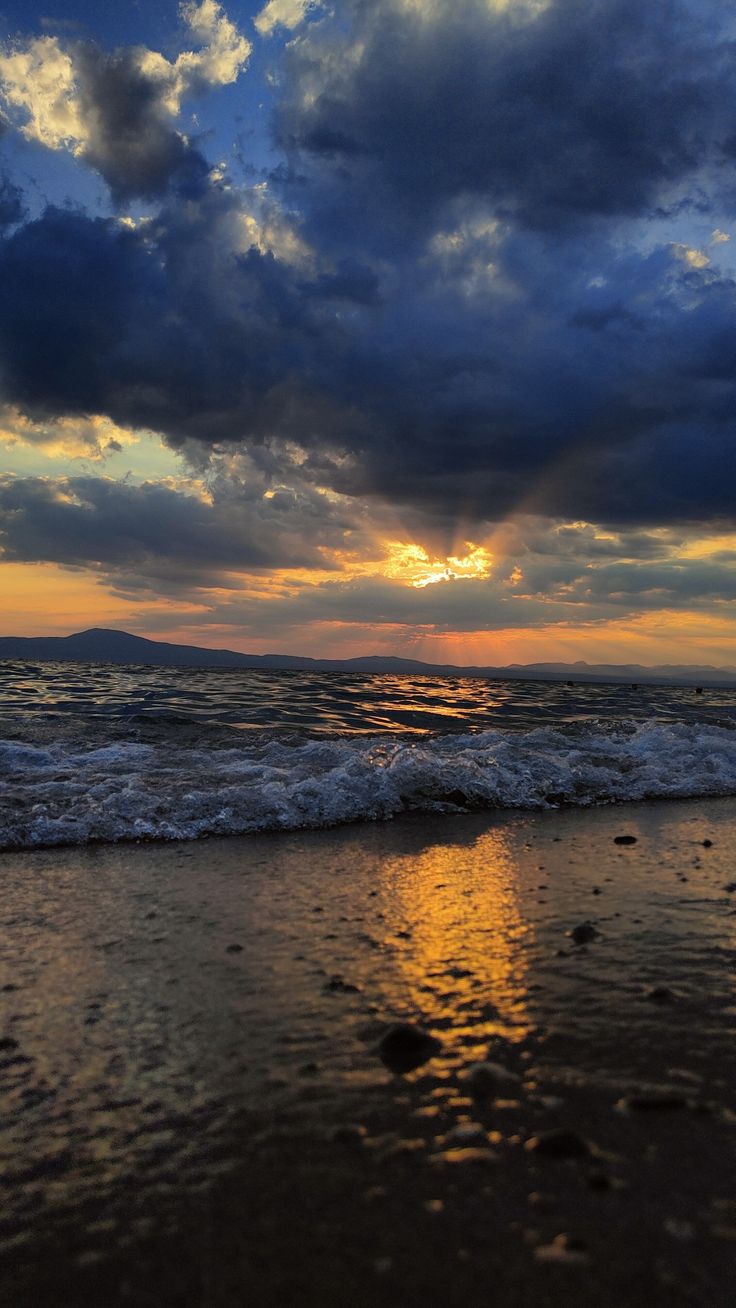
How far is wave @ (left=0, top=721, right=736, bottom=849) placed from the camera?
8203 mm

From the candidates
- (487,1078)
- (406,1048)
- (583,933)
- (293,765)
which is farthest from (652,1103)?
(293,765)

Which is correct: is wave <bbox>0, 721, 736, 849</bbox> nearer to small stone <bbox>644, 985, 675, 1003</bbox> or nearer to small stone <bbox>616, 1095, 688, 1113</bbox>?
small stone <bbox>644, 985, 675, 1003</bbox>

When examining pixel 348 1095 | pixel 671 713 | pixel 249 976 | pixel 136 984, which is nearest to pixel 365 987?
pixel 249 976

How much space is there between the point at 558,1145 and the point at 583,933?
7.56 ft

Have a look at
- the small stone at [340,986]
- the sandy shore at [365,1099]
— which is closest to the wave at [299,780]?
the sandy shore at [365,1099]

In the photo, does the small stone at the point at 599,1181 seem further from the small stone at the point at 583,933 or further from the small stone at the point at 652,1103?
the small stone at the point at 583,933

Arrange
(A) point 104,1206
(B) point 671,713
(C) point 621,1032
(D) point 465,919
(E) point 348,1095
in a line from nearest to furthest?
(A) point 104,1206
(E) point 348,1095
(C) point 621,1032
(D) point 465,919
(B) point 671,713

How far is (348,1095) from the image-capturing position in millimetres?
2959

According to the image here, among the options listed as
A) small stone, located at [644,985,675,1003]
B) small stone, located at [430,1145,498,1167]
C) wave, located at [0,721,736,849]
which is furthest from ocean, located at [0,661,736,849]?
small stone, located at [430,1145,498,1167]

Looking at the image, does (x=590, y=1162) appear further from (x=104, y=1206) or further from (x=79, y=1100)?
(x=79, y=1100)

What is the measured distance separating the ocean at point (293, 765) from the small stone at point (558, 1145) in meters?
5.85

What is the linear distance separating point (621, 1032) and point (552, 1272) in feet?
5.25

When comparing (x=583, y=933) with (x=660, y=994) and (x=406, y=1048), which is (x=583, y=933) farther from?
(x=406, y=1048)

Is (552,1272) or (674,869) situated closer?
(552,1272)
